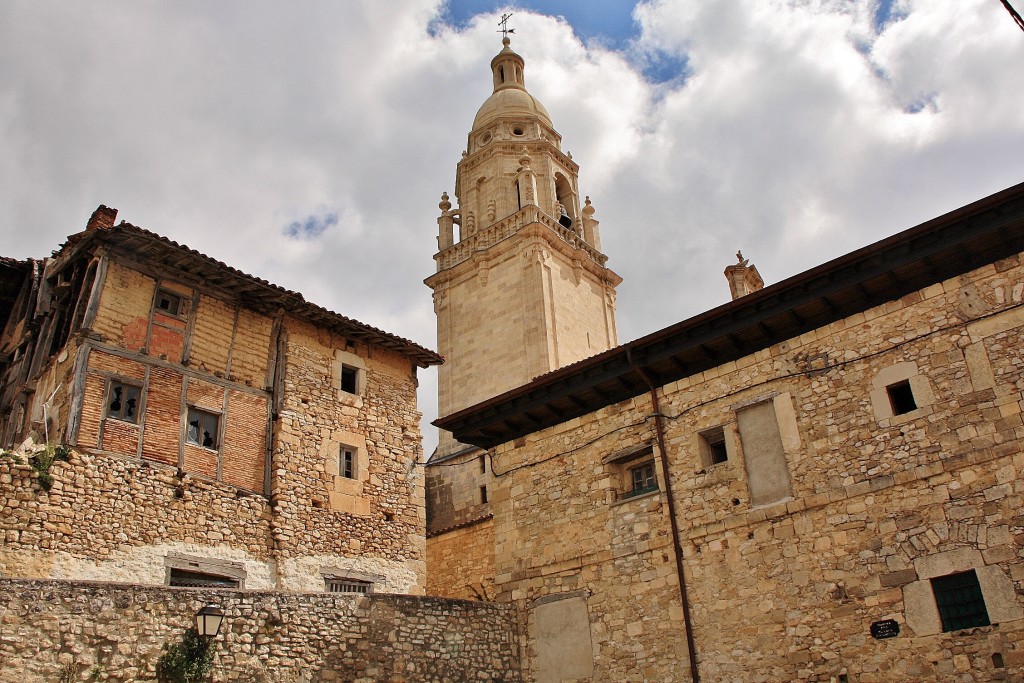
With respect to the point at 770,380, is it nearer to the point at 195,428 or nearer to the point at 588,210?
the point at 195,428

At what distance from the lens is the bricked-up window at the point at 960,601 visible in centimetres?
1060

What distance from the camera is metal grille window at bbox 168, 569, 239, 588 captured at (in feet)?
50.5

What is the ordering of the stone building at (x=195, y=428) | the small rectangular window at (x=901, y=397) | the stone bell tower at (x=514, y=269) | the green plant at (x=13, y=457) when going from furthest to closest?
the stone bell tower at (x=514, y=269) → the stone building at (x=195, y=428) → the green plant at (x=13, y=457) → the small rectangular window at (x=901, y=397)

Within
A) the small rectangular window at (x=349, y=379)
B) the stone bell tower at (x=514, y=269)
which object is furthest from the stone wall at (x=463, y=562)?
the stone bell tower at (x=514, y=269)

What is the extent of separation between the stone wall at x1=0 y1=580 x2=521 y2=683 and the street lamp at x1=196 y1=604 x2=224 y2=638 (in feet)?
1.01

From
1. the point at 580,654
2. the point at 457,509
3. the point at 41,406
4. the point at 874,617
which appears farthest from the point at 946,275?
the point at 457,509

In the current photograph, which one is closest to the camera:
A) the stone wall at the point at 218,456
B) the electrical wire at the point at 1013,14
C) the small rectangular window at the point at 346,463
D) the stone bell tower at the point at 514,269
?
the electrical wire at the point at 1013,14

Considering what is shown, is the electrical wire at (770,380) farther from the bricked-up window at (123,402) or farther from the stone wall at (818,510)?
the bricked-up window at (123,402)

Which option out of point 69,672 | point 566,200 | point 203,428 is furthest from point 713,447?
point 566,200

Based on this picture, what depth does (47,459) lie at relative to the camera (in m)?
14.5

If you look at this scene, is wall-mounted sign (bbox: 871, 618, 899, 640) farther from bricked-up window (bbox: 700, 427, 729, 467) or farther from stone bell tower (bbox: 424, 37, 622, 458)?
stone bell tower (bbox: 424, 37, 622, 458)

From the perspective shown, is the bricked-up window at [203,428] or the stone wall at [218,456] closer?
the stone wall at [218,456]

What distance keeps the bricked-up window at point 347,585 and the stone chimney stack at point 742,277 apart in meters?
9.56

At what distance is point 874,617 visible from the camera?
11.2 m
